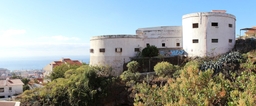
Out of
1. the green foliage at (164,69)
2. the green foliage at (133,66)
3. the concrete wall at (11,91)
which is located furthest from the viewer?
the concrete wall at (11,91)

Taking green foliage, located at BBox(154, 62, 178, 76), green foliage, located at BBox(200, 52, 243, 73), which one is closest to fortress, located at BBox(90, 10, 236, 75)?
green foliage, located at BBox(200, 52, 243, 73)

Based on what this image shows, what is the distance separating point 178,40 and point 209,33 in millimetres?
3860

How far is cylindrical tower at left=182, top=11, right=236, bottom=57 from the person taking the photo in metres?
22.0

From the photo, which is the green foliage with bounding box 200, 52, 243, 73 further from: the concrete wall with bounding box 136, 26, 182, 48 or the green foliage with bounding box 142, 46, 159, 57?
the concrete wall with bounding box 136, 26, 182, 48

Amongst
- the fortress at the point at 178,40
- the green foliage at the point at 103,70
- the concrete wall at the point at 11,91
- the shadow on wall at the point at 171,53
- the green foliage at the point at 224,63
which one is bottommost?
the concrete wall at the point at 11,91

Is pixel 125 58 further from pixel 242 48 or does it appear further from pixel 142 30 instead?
pixel 242 48

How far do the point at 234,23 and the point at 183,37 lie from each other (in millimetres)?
5923

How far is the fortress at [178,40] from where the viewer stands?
72.4 feet

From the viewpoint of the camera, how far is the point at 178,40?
81.1ft

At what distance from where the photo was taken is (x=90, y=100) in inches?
736

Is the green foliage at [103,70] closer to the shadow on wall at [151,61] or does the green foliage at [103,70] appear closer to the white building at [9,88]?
the shadow on wall at [151,61]

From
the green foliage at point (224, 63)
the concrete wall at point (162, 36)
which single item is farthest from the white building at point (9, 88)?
the green foliage at point (224, 63)

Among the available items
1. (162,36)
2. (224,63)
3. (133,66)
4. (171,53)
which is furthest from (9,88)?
(224,63)

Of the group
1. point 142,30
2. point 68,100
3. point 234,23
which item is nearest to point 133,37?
point 142,30
